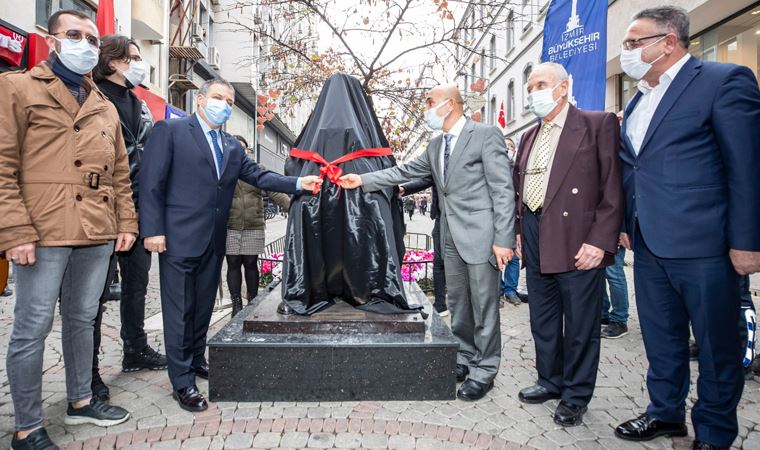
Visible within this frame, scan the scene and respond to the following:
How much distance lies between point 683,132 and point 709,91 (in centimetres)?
24

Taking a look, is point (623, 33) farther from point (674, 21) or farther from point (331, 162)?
point (331, 162)

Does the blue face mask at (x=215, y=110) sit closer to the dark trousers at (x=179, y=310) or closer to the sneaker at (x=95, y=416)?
the dark trousers at (x=179, y=310)

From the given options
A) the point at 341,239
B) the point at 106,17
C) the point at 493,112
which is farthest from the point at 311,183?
the point at 493,112

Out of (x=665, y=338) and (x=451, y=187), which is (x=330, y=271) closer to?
(x=451, y=187)

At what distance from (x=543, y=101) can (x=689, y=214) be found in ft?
3.70

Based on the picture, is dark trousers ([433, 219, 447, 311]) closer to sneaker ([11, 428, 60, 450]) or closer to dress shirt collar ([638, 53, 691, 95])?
dress shirt collar ([638, 53, 691, 95])

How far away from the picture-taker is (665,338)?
2.80 meters

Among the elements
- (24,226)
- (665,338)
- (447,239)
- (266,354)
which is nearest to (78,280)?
(24,226)

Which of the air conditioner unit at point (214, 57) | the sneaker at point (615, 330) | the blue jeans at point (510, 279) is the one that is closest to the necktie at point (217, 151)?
the sneaker at point (615, 330)

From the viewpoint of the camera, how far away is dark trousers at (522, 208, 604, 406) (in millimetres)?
3068

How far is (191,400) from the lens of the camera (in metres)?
3.11

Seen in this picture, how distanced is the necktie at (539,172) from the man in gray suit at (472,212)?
4.9 inches

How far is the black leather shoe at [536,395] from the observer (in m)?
3.33

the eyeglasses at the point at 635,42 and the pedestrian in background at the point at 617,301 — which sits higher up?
the eyeglasses at the point at 635,42
